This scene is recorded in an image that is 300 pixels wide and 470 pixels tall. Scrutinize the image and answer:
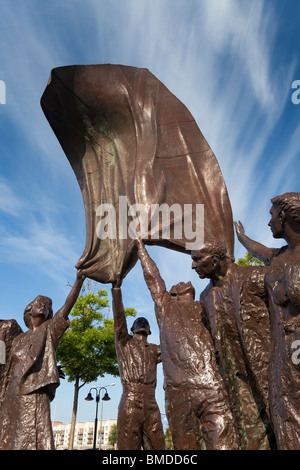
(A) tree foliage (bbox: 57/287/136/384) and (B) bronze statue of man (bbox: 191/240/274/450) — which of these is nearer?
(B) bronze statue of man (bbox: 191/240/274/450)

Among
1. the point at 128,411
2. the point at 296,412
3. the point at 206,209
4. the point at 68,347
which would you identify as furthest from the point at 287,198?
the point at 68,347

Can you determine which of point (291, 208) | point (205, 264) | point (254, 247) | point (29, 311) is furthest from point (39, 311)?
point (291, 208)

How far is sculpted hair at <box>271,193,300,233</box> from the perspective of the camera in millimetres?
3090

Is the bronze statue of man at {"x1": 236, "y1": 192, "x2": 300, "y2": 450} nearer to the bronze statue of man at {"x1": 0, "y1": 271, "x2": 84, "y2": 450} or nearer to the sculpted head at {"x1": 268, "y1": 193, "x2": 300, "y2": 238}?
the sculpted head at {"x1": 268, "y1": 193, "x2": 300, "y2": 238}

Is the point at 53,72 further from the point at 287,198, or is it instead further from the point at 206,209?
the point at 287,198

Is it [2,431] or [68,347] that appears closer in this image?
[2,431]

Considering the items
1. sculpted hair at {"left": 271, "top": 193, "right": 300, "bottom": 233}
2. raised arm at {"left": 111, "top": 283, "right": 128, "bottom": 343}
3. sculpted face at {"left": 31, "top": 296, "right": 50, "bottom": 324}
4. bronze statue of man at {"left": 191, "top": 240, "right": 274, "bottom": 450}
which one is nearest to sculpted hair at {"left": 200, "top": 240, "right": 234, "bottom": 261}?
bronze statue of man at {"left": 191, "top": 240, "right": 274, "bottom": 450}

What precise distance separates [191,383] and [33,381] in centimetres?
195

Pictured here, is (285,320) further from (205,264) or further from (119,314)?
(119,314)

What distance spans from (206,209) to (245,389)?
2304 millimetres

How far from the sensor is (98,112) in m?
6.05

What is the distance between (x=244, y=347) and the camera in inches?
128

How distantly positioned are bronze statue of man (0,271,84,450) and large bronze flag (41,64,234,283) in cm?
91
